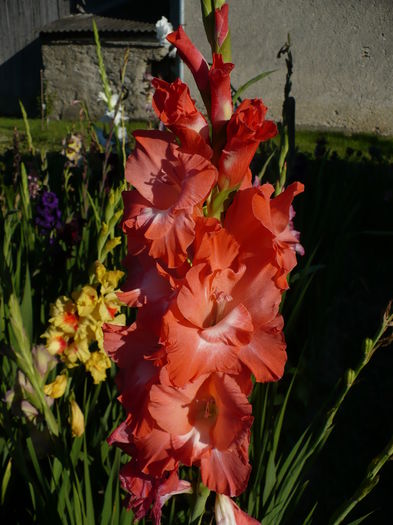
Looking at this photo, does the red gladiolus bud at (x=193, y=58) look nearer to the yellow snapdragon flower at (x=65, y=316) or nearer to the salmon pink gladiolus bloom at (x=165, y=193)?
the salmon pink gladiolus bloom at (x=165, y=193)

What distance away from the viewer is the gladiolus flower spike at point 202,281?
2.24 ft

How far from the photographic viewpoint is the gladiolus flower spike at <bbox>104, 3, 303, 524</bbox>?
68 cm

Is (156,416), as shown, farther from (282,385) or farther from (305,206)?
(305,206)

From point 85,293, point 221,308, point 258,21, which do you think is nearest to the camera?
point 221,308

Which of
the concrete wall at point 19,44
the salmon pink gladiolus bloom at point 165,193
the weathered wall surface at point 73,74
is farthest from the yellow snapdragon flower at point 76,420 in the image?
the concrete wall at point 19,44

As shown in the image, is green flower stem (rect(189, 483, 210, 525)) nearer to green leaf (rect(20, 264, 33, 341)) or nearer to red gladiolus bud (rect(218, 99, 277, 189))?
red gladiolus bud (rect(218, 99, 277, 189))

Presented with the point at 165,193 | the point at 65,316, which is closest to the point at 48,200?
the point at 65,316

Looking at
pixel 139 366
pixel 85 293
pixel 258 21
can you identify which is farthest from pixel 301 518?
pixel 258 21

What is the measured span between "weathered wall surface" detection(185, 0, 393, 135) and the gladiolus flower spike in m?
8.87

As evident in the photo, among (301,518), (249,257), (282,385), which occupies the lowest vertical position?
(301,518)

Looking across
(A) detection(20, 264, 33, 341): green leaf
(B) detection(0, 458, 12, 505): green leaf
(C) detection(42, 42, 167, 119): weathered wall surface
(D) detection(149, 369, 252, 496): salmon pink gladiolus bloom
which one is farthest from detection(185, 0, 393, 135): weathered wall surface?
(D) detection(149, 369, 252, 496): salmon pink gladiolus bloom

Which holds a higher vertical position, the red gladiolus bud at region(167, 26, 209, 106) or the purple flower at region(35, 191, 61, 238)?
the red gladiolus bud at region(167, 26, 209, 106)

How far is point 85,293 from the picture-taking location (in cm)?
130

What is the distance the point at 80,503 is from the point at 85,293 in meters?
0.47
